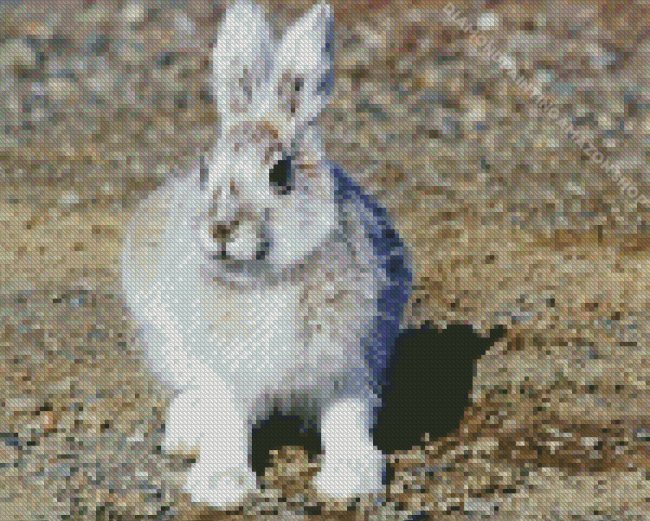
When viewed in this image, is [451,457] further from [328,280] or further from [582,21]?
[582,21]

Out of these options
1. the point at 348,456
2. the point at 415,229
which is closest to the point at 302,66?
the point at 348,456

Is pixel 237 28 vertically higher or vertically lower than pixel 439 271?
higher

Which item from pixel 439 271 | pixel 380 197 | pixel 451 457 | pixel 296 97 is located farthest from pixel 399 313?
pixel 380 197

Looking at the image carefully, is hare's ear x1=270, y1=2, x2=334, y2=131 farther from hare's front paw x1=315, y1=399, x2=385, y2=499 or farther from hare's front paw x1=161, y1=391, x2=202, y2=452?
hare's front paw x1=161, y1=391, x2=202, y2=452

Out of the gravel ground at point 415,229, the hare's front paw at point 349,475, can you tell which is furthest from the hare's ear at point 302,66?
the gravel ground at point 415,229

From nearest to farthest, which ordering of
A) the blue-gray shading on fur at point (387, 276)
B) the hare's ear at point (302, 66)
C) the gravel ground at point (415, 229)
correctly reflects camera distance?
the hare's ear at point (302, 66) < the blue-gray shading on fur at point (387, 276) < the gravel ground at point (415, 229)

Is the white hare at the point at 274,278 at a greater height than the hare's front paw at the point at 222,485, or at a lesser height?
greater

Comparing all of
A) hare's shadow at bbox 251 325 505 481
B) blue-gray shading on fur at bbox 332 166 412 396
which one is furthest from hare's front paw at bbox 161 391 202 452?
blue-gray shading on fur at bbox 332 166 412 396

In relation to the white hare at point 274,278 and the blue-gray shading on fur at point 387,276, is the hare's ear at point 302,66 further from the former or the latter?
the blue-gray shading on fur at point 387,276
